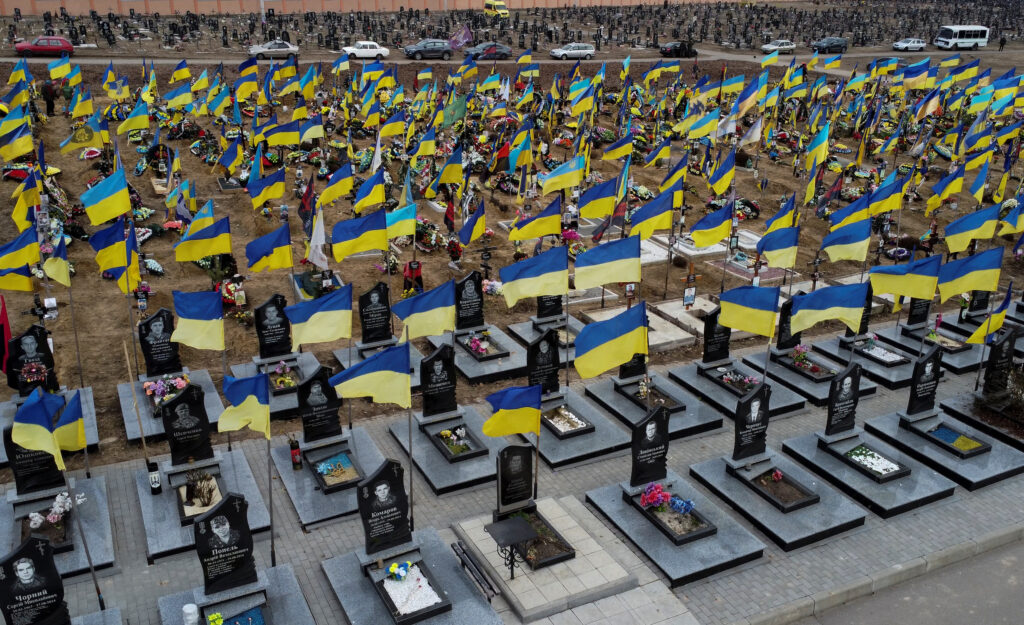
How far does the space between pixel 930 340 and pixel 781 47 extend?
54048mm

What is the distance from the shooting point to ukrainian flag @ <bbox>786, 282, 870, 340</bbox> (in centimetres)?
1734

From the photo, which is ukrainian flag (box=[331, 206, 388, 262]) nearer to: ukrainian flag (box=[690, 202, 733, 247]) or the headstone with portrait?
the headstone with portrait

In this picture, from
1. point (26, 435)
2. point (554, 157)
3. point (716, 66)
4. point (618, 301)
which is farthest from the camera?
point (716, 66)

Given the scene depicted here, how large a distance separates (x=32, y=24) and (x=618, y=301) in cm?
5266

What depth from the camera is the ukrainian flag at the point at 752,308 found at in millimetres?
17156

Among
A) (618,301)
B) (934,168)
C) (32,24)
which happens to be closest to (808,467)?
(618,301)

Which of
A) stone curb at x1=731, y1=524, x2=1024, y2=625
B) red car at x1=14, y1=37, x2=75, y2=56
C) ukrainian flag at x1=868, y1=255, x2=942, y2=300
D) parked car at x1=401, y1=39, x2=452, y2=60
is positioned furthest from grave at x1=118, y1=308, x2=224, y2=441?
parked car at x1=401, y1=39, x2=452, y2=60

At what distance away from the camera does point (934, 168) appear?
41031 mm

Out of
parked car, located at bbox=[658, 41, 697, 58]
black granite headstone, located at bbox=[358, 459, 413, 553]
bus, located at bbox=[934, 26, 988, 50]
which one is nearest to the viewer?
black granite headstone, located at bbox=[358, 459, 413, 553]

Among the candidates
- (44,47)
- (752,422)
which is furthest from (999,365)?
(44,47)

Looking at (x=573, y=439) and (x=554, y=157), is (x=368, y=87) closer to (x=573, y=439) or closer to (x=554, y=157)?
(x=554, y=157)

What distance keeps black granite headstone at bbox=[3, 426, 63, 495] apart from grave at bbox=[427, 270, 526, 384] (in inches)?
363

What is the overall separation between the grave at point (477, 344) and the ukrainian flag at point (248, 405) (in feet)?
25.2

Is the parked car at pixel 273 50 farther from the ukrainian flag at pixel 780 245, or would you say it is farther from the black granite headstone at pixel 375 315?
the ukrainian flag at pixel 780 245
